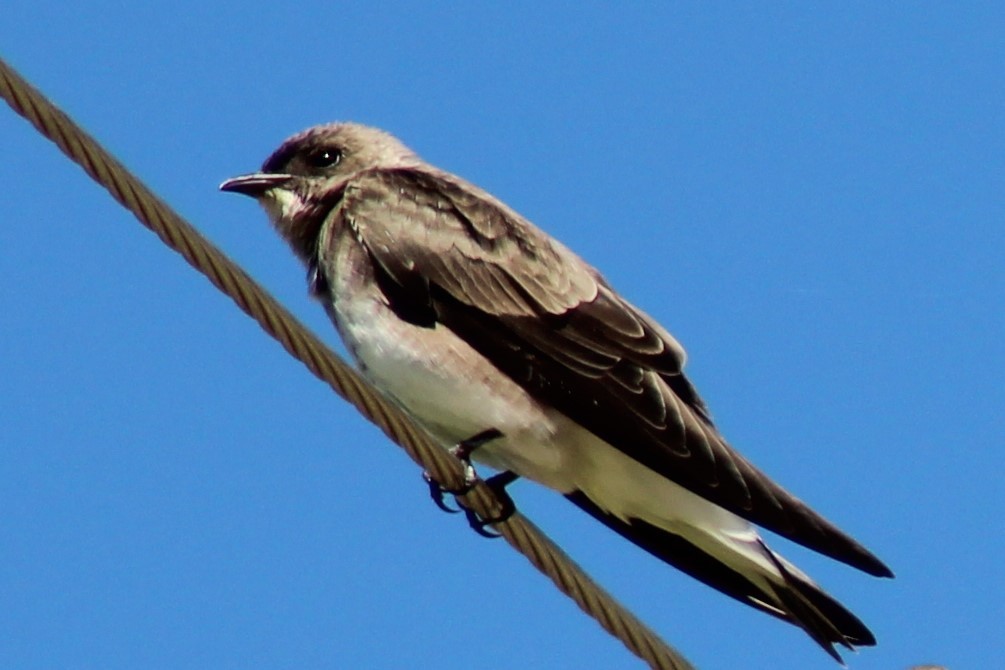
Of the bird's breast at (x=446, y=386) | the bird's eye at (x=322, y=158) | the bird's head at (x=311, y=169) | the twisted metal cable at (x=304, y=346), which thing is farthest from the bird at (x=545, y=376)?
the bird's eye at (x=322, y=158)

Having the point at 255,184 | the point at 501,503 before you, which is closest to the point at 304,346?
the point at 501,503

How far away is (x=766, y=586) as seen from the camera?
7.17 m

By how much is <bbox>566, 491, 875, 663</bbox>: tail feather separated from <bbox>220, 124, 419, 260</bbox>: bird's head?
1.81 meters

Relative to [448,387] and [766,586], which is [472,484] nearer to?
[448,387]

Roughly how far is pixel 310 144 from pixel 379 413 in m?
3.76

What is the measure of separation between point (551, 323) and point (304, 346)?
2.26 m

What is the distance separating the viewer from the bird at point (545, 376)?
6941 mm

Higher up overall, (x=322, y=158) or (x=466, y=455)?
(x=322, y=158)

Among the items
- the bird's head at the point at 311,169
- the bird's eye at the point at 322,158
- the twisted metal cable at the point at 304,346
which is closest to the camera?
the twisted metal cable at the point at 304,346

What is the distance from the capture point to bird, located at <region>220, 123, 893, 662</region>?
6.94 meters

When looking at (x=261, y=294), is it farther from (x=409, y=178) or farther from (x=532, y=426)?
(x=409, y=178)

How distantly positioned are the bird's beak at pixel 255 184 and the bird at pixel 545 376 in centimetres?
85

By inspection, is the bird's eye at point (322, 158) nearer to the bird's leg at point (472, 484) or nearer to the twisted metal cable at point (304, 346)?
the bird's leg at point (472, 484)

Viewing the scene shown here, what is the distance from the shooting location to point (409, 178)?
→ 7.94m
